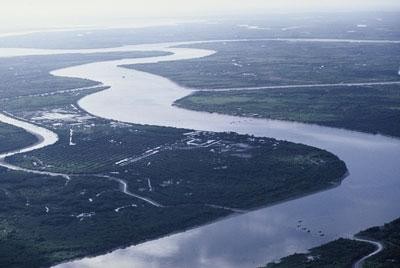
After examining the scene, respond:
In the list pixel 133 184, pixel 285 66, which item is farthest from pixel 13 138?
pixel 285 66

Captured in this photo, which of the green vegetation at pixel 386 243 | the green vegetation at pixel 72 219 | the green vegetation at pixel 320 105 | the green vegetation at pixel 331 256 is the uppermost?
the green vegetation at pixel 320 105

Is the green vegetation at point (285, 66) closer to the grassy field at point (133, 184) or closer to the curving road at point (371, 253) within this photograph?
the grassy field at point (133, 184)

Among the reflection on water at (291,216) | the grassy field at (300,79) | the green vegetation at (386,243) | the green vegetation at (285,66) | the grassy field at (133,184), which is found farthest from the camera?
the green vegetation at (285,66)

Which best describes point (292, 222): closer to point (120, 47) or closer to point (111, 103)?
point (111, 103)

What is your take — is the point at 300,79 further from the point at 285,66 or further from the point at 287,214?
the point at 287,214

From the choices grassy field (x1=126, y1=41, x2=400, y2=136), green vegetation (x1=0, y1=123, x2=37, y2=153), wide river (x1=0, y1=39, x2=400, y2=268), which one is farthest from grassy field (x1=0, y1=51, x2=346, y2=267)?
grassy field (x1=126, y1=41, x2=400, y2=136)

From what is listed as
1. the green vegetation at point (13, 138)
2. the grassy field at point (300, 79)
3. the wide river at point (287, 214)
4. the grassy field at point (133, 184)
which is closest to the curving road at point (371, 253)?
the wide river at point (287, 214)

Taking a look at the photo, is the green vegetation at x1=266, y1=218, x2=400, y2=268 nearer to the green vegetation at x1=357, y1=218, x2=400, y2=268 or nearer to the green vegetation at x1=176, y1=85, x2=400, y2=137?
the green vegetation at x1=357, y1=218, x2=400, y2=268
